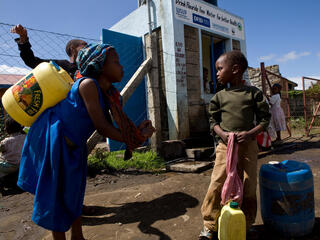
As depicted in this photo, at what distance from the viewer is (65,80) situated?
146 cm

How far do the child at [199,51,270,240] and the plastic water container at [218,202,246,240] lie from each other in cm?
27

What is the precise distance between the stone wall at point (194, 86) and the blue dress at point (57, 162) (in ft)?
12.7

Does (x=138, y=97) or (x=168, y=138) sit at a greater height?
(x=138, y=97)

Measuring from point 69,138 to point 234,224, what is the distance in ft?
4.15

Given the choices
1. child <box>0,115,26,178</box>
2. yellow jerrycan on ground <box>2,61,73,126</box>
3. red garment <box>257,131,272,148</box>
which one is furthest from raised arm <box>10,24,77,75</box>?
red garment <box>257,131,272,148</box>

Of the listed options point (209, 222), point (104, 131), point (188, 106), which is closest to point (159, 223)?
point (209, 222)

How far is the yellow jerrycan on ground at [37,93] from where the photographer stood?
4.55 feet

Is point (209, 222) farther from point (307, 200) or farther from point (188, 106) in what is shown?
point (188, 106)

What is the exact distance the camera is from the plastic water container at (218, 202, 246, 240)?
55.2 inches

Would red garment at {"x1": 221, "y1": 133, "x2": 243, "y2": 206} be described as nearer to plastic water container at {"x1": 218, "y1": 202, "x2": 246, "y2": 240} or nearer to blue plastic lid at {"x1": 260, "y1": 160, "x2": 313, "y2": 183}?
plastic water container at {"x1": 218, "y1": 202, "x2": 246, "y2": 240}

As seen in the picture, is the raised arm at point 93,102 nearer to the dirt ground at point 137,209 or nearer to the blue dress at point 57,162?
the blue dress at point 57,162

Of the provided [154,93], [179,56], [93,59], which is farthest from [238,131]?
[179,56]

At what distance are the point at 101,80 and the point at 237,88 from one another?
114 cm

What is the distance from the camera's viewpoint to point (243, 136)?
1.62 m
